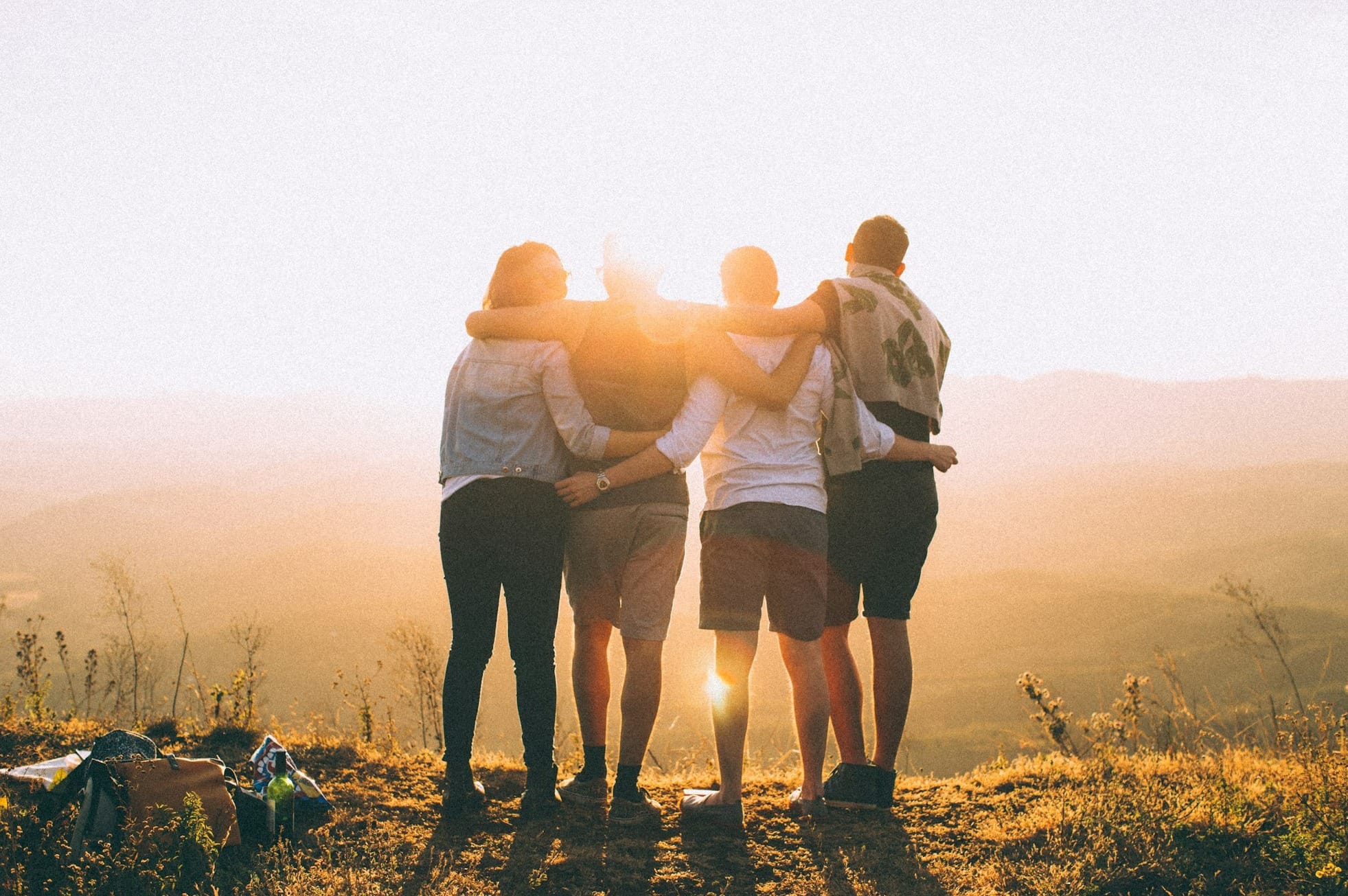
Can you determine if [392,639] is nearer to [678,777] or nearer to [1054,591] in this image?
[678,777]

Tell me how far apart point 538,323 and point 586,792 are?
2.09 metres

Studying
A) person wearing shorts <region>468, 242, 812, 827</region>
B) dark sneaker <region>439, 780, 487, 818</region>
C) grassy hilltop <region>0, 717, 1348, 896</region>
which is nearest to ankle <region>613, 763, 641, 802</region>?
person wearing shorts <region>468, 242, 812, 827</region>

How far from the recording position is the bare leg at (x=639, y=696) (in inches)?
149

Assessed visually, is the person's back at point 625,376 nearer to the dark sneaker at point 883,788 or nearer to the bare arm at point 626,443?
the bare arm at point 626,443

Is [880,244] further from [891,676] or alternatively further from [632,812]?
[632,812]

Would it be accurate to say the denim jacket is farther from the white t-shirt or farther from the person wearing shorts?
the white t-shirt

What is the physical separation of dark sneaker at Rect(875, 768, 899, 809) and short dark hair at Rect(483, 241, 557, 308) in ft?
8.55

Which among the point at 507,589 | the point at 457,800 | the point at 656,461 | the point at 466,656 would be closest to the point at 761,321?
the point at 656,461

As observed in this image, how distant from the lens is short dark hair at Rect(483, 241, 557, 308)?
3.88 m

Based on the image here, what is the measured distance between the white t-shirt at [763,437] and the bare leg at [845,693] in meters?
0.65

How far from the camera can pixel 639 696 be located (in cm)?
382

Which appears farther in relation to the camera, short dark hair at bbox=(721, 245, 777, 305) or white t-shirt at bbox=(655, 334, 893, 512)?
short dark hair at bbox=(721, 245, 777, 305)

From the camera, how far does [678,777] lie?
474cm

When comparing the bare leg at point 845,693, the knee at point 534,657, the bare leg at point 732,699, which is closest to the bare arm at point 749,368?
the bare leg at point 732,699
